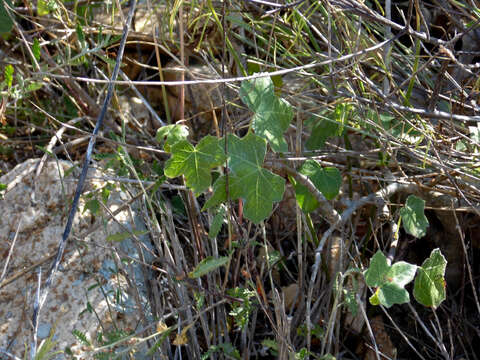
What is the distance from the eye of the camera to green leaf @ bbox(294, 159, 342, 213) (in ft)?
3.61

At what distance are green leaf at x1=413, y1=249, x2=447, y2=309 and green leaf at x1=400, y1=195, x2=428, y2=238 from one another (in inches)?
5.5

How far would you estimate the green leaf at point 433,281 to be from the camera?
3.14 feet

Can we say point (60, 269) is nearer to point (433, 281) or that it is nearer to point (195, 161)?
point (195, 161)

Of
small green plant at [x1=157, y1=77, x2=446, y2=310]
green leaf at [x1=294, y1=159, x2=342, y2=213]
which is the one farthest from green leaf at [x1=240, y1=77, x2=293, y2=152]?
green leaf at [x1=294, y1=159, x2=342, y2=213]

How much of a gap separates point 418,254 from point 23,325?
976 millimetres

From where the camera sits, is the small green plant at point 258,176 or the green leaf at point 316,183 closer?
the small green plant at point 258,176

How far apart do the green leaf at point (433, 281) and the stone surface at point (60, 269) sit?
553mm

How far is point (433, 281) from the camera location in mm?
961

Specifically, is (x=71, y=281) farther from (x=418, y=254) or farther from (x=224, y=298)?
(x=418, y=254)

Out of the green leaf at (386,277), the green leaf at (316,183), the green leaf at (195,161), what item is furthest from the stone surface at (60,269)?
the green leaf at (386,277)

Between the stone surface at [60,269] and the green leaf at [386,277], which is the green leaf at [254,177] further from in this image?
the stone surface at [60,269]

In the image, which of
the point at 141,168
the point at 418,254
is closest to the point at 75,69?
the point at 141,168

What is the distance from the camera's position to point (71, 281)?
1315mm

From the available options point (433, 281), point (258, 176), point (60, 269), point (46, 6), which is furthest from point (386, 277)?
point (46, 6)
